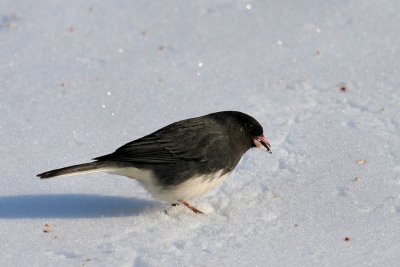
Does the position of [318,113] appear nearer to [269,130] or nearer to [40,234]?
[269,130]

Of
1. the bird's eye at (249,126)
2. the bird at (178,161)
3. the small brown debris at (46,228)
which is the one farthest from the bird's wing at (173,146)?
the small brown debris at (46,228)

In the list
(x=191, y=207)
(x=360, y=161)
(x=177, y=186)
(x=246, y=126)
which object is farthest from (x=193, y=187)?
(x=360, y=161)

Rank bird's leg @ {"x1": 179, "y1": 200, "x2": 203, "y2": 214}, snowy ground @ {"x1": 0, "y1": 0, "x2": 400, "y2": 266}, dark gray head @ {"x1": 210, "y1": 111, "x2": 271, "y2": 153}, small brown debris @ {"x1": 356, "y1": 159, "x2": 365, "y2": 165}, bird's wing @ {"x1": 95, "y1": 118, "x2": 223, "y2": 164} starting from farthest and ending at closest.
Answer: small brown debris @ {"x1": 356, "y1": 159, "x2": 365, "y2": 165} < dark gray head @ {"x1": 210, "y1": 111, "x2": 271, "y2": 153} < bird's leg @ {"x1": 179, "y1": 200, "x2": 203, "y2": 214} < bird's wing @ {"x1": 95, "y1": 118, "x2": 223, "y2": 164} < snowy ground @ {"x1": 0, "y1": 0, "x2": 400, "y2": 266}

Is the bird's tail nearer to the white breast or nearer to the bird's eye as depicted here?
the white breast

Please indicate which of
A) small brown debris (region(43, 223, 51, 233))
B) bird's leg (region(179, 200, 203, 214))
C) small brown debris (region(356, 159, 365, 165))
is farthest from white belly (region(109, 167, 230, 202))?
small brown debris (region(356, 159, 365, 165))

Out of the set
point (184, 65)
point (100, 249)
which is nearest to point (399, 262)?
point (100, 249)
